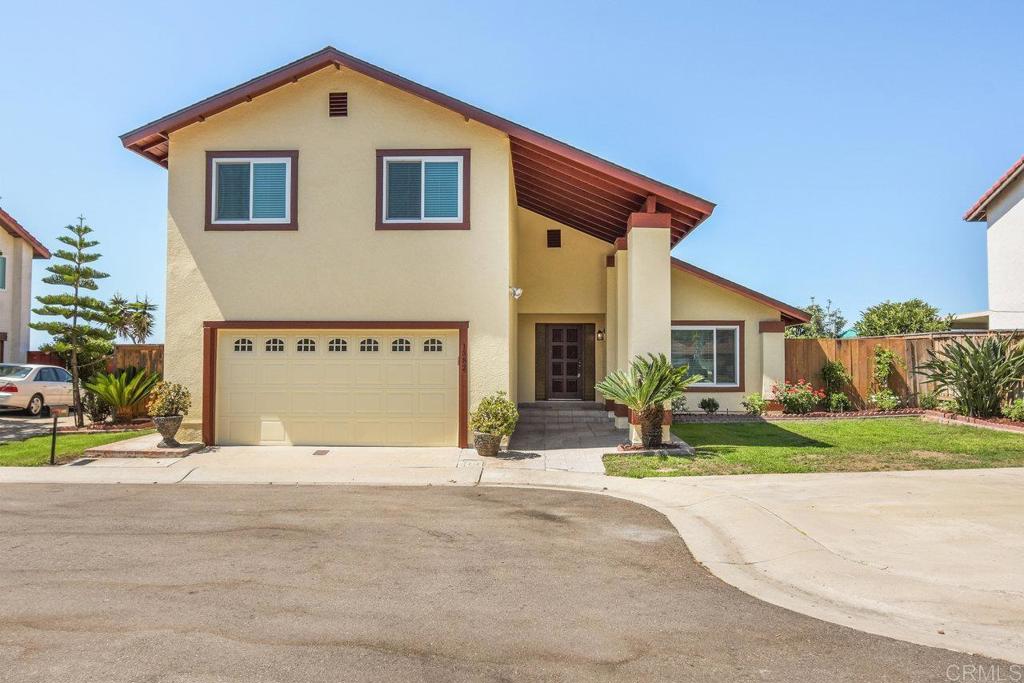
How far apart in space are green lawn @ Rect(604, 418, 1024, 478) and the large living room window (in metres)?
3.12

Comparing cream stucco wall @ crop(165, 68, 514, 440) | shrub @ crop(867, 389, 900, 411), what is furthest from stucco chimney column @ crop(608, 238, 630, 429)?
shrub @ crop(867, 389, 900, 411)

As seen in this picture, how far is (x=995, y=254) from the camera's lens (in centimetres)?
2381

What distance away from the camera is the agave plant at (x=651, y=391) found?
13.1 m

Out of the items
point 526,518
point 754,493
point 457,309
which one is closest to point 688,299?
point 457,309

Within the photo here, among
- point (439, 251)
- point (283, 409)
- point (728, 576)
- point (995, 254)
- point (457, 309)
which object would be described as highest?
point (995, 254)

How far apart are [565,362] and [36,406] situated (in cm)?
1544

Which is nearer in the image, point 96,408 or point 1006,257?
point 96,408

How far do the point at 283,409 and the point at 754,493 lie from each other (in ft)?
29.1

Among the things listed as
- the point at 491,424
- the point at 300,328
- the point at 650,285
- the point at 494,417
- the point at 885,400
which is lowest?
the point at 491,424

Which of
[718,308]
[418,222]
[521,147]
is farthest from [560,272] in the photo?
[418,222]

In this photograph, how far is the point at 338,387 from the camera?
14.3m

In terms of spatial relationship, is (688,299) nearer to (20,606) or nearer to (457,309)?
(457,309)

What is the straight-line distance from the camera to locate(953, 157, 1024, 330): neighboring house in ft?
73.4

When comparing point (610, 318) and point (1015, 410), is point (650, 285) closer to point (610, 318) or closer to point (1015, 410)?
point (610, 318)
